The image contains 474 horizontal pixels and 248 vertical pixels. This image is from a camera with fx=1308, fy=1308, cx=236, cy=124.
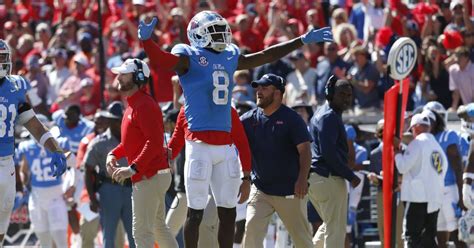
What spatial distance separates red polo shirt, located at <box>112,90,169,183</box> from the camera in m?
11.4

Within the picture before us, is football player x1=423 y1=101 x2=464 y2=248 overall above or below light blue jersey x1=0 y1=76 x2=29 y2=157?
below

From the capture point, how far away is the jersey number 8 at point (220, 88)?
10734 mm

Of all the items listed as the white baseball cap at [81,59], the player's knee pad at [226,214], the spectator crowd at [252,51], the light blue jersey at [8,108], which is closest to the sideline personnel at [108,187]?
the spectator crowd at [252,51]

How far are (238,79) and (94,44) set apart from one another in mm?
4442

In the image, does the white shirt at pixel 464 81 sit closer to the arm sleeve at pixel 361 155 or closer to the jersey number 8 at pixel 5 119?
the arm sleeve at pixel 361 155

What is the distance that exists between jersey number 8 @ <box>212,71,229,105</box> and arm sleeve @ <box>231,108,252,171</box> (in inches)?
18.5

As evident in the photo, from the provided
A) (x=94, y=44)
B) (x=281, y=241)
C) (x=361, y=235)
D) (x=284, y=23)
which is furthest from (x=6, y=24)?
(x=281, y=241)

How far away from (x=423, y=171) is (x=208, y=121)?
3725mm

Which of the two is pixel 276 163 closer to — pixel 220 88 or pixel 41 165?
pixel 220 88

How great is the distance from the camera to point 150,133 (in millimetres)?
11383

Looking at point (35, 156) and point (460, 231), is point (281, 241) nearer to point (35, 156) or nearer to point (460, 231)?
point (460, 231)

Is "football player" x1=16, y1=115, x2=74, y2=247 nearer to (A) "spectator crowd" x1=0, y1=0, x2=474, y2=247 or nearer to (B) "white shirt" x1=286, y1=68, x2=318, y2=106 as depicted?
(A) "spectator crowd" x1=0, y1=0, x2=474, y2=247

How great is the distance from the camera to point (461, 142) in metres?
15.2

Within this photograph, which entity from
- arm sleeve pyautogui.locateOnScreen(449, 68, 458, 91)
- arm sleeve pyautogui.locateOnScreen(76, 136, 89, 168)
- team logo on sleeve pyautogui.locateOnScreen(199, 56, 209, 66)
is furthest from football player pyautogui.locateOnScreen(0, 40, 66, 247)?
arm sleeve pyautogui.locateOnScreen(449, 68, 458, 91)
